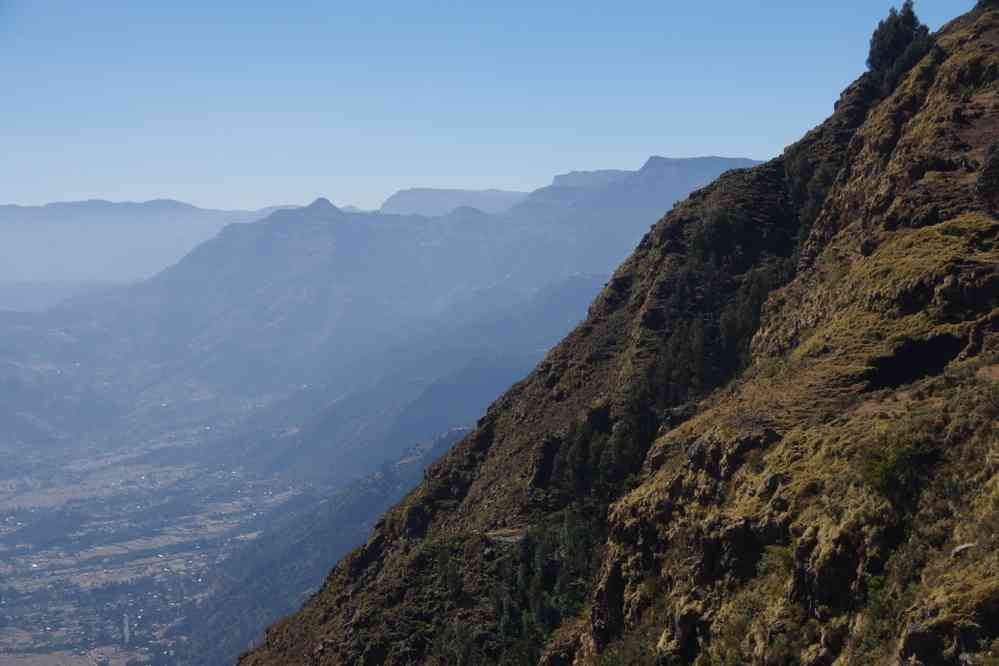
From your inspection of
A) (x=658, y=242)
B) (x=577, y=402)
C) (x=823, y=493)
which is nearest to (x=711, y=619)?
(x=823, y=493)

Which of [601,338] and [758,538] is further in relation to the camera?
[601,338]

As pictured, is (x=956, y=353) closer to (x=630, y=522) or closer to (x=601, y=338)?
(x=630, y=522)

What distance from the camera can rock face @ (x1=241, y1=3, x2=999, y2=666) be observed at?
73.7ft

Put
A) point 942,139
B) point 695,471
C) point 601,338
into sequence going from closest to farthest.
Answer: point 695,471
point 942,139
point 601,338

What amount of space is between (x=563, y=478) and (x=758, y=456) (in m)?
22.6

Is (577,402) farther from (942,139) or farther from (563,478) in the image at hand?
(942,139)

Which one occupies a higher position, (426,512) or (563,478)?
(563,478)

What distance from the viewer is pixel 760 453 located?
2973 centimetres

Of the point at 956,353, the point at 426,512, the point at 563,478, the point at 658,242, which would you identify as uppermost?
the point at 658,242

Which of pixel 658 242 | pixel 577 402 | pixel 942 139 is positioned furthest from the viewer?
pixel 658 242

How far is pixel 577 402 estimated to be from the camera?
58.6 meters

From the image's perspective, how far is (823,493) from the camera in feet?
82.6

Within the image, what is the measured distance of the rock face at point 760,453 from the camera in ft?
73.7

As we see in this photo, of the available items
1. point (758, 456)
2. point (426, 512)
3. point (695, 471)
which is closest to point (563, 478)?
point (426, 512)
